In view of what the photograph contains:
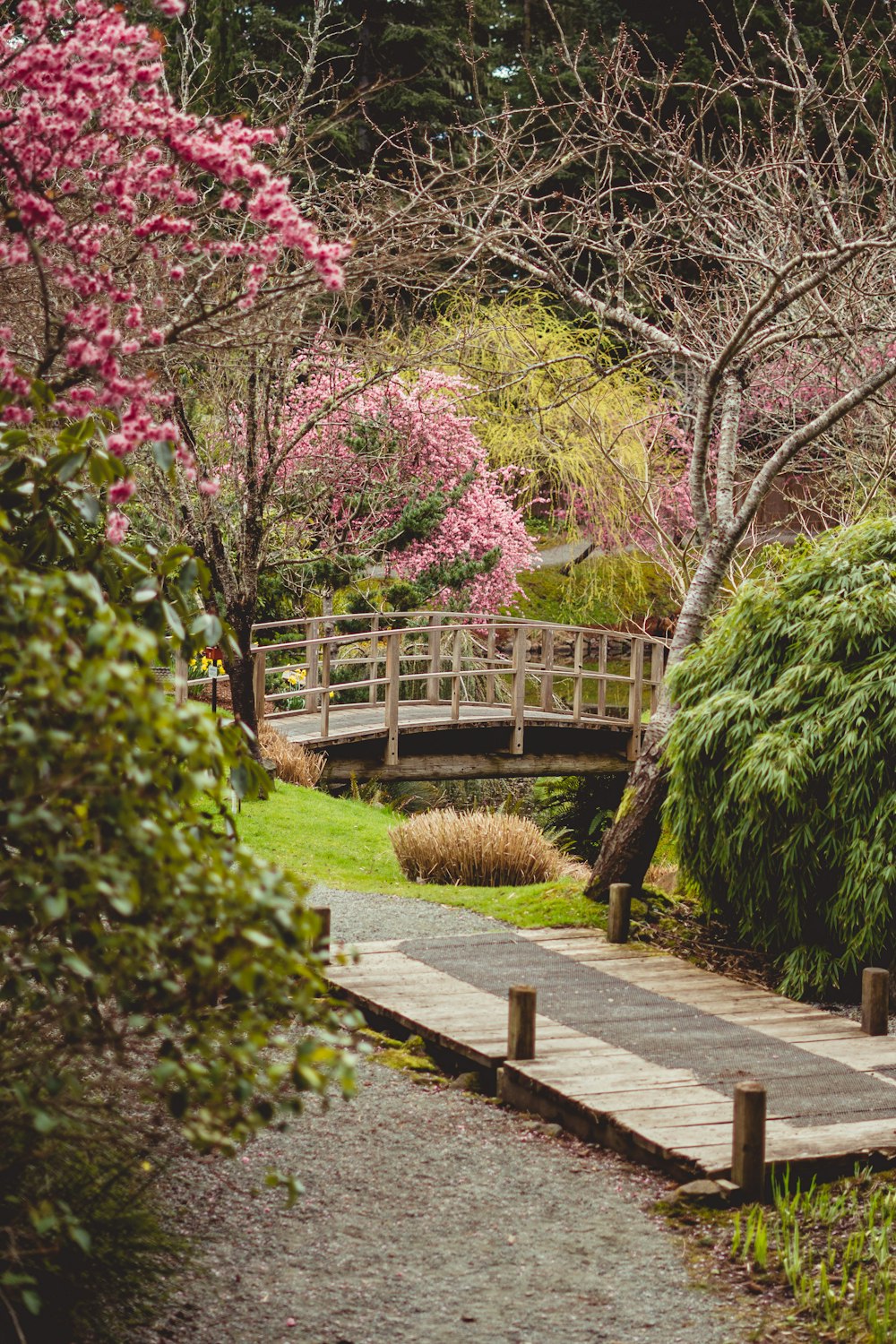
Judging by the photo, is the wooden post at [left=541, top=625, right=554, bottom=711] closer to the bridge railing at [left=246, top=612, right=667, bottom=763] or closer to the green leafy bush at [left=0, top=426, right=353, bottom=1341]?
the bridge railing at [left=246, top=612, right=667, bottom=763]

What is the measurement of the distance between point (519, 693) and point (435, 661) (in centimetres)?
131

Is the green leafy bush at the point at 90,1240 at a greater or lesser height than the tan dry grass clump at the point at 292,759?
lesser

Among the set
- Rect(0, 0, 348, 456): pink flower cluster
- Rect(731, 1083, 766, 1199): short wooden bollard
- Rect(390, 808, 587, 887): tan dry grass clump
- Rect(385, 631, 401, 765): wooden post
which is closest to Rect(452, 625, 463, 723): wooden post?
Rect(385, 631, 401, 765): wooden post

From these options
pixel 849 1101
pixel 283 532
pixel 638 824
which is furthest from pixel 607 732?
pixel 849 1101

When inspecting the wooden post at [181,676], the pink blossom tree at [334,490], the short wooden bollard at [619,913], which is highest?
the pink blossom tree at [334,490]

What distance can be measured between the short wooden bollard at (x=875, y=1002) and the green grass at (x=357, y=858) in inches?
102

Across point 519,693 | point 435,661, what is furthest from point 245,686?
point 435,661

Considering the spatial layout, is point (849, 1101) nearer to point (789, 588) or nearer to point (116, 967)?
point (789, 588)

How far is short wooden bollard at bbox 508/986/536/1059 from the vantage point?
6324 millimetres

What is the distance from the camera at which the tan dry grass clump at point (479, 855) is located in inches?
489

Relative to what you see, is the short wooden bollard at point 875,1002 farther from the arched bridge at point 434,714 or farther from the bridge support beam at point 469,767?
the bridge support beam at point 469,767

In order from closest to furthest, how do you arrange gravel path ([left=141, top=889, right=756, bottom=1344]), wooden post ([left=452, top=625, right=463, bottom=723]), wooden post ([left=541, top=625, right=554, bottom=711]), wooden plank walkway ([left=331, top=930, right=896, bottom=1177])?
gravel path ([left=141, top=889, right=756, bottom=1344])
wooden plank walkway ([left=331, top=930, right=896, bottom=1177])
wooden post ([left=452, top=625, right=463, bottom=723])
wooden post ([left=541, top=625, right=554, bottom=711])

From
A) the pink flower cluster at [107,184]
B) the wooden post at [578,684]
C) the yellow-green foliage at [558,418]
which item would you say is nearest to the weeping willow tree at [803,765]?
the pink flower cluster at [107,184]

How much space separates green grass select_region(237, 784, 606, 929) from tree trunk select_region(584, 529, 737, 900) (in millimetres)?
346
